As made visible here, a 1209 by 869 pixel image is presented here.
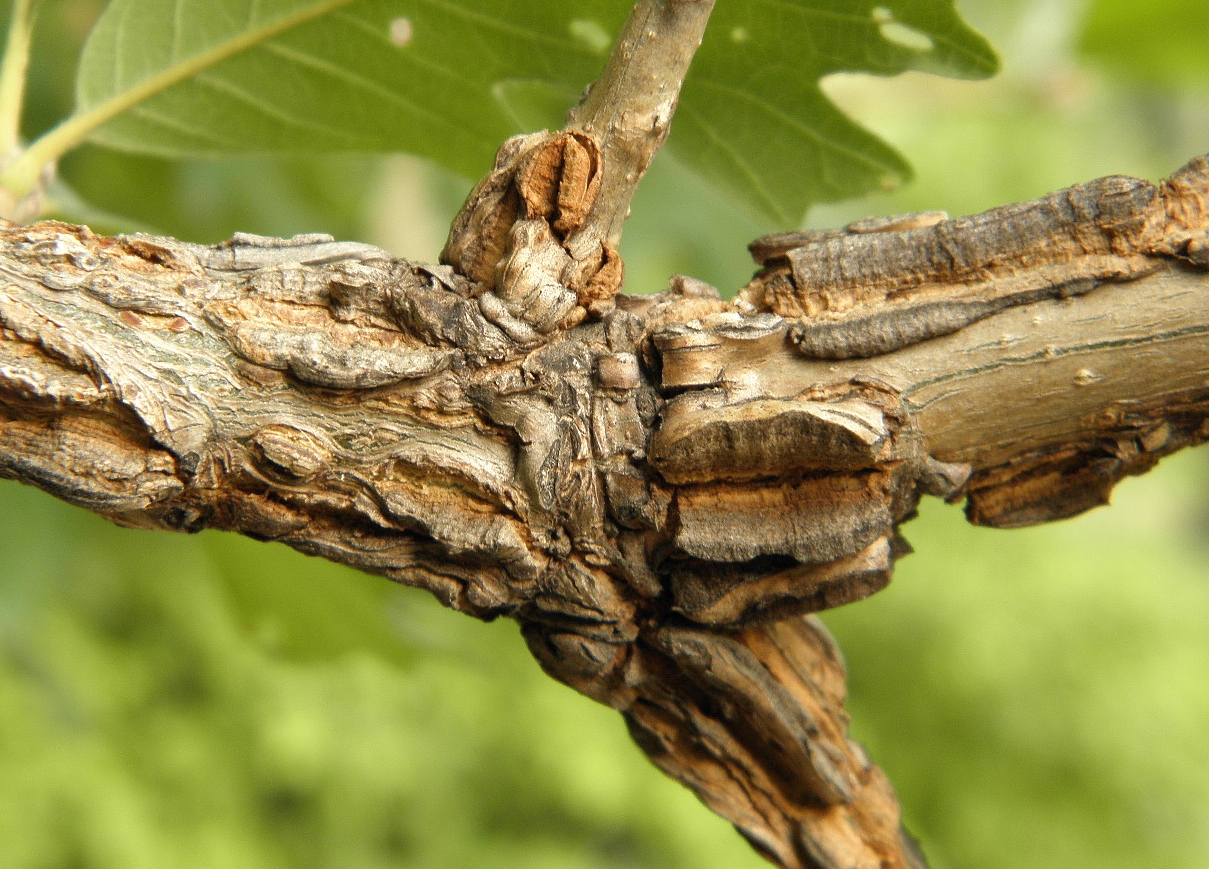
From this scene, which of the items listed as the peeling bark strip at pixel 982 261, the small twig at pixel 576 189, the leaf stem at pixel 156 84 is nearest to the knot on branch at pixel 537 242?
the small twig at pixel 576 189

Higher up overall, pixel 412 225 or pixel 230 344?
pixel 412 225

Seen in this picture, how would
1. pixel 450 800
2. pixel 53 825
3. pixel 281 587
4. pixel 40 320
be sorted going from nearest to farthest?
pixel 40 320
pixel 281 587
pixel 53 825
pixel 450 800

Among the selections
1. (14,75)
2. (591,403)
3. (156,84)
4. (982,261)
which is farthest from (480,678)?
(982,261)

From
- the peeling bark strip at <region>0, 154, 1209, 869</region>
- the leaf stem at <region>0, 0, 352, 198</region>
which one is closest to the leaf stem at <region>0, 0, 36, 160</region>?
the leaf stem at <region>0, 0, 352, 198</region>

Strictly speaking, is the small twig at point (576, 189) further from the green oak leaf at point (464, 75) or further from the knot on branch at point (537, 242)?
the green oak leaf at point (464, 75)

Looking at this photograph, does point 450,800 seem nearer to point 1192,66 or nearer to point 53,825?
point 53,825

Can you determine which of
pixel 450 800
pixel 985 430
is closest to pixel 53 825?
pixel 450 800

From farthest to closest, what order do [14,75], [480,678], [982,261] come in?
[480,678] < [14,75] < [982,261]

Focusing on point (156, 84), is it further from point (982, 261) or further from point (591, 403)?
point (982, 261)
